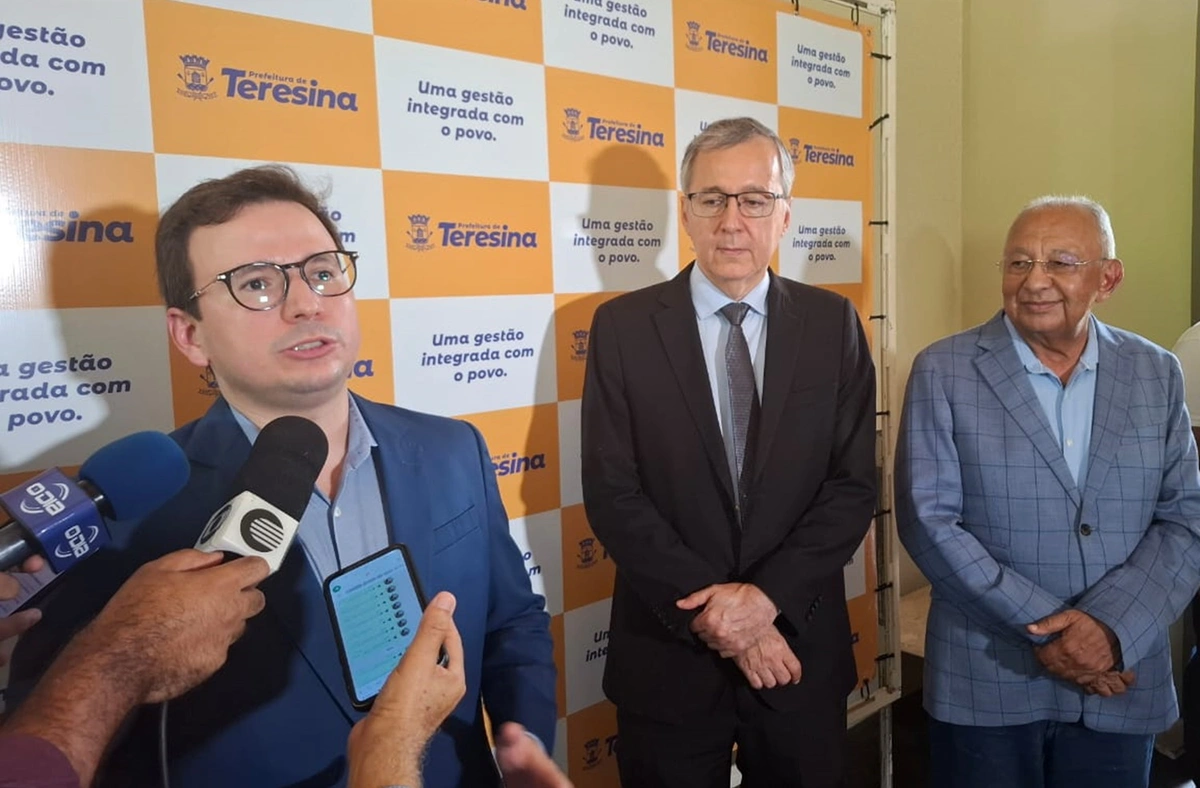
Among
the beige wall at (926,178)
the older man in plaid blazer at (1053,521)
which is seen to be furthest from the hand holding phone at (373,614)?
the beige wall at (926,178)

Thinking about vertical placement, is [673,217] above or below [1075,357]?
above

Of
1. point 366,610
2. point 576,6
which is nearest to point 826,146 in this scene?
point 576,6

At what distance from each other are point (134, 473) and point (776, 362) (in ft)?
4.06

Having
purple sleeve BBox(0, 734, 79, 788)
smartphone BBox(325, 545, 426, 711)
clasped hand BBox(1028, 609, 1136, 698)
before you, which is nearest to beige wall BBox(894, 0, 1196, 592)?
clasped hand BBox(1028, 609, 1136, 698)

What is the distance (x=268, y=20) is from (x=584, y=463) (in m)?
1.12

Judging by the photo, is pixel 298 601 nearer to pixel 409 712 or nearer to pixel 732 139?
pixel 409 712

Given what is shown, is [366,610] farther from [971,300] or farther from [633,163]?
[971,300]

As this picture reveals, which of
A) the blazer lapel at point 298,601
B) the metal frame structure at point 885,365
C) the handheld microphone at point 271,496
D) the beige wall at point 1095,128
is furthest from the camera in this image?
the beige wall at point 1095,128

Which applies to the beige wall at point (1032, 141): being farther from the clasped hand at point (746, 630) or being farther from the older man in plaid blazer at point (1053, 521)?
the clasped hand at point (746, 630)

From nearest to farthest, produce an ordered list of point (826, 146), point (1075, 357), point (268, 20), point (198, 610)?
point (198, 610) → point (268, 20) → point (1075, 357) → point (826, 146)

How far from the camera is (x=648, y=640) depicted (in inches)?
67.1

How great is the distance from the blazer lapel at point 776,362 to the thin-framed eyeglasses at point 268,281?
94 cm

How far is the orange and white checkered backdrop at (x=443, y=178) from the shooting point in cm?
134

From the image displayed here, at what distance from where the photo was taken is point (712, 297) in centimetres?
174
